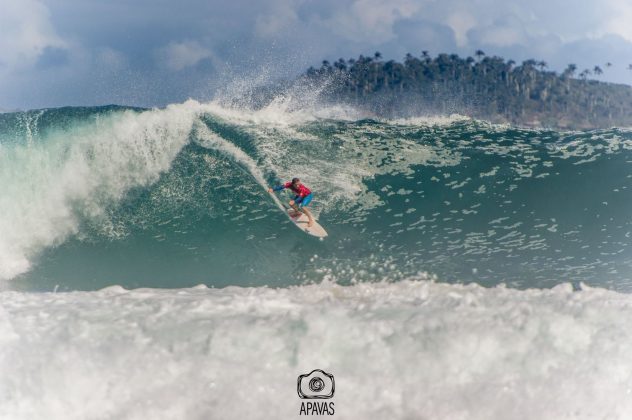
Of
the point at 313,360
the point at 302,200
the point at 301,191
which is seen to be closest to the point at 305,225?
the point at 302,200

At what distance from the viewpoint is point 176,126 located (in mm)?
9727

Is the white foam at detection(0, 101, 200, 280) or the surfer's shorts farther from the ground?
the white foam at detection(0, 101, 200, 280)

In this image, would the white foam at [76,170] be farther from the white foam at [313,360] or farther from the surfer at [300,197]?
the white foam at [313,360]

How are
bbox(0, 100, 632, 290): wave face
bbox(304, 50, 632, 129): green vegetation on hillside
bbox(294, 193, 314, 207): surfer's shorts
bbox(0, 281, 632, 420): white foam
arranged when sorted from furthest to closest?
bbox(304, 50, 632, 129): green vegetation on hillside < bbox(294, 193, 314, 207): surfer's shorts < bbox(0, 100, 632, 290): wave face < bbox(0, 281, 632, 420): white foam

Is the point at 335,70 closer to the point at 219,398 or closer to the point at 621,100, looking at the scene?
the point at 621,100

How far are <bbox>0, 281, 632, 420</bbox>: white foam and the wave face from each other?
341 centimetres

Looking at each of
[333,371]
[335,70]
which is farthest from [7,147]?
[335,70]

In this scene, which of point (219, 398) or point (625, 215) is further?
point (625, 215)

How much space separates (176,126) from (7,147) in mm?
3458

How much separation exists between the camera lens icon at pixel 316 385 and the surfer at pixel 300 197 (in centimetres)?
497

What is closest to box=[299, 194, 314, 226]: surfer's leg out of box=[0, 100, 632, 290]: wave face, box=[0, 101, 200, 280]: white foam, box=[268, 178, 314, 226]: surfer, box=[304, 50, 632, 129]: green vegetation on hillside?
box=[268, 178, 314, 226]: surfer

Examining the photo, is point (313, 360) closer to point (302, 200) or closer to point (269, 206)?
point (302, 200)

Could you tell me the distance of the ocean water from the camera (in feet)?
12.1

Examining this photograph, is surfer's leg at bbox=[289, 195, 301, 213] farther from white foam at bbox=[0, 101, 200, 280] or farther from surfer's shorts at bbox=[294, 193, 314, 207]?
white foam at bbox=[0, 101, 200, 280]
